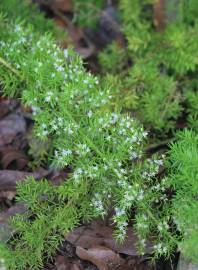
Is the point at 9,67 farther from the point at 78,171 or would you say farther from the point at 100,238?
the point at 100,238

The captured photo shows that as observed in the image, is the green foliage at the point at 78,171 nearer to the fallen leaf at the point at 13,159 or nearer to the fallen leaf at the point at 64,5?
the fallen leaf at the point at 13,159

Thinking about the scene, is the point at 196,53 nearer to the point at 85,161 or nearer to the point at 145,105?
the point at 145,105

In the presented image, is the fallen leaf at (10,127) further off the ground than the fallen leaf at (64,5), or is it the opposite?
the fallen leaf at (64,5)

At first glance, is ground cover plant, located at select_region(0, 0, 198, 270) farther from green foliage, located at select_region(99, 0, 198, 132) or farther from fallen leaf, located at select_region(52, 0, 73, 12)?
fallen leaf, located at select_region(52, 0, 73, 12)

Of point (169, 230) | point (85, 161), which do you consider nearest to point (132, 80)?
point (85, 161)

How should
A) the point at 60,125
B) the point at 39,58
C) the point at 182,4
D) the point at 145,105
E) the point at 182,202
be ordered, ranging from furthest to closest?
the point at 182,4
the point at 145,105
the point at 39,58
the point at 60,125
the point at 182,202

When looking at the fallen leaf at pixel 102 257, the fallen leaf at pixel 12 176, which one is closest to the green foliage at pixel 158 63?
the fallen leaf at pixel 12 176
